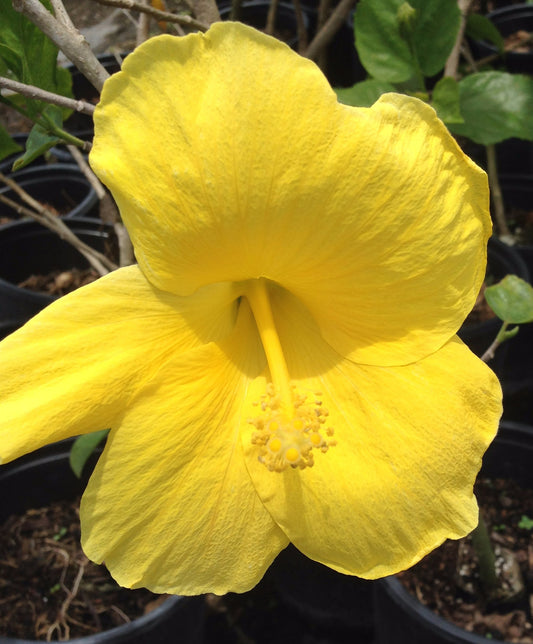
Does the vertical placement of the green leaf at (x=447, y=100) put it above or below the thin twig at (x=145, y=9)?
below

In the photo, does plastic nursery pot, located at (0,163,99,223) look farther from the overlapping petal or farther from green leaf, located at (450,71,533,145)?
the overlapping petal

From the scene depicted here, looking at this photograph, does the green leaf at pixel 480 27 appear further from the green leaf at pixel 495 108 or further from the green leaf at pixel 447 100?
the green leaf at pixel 447 100

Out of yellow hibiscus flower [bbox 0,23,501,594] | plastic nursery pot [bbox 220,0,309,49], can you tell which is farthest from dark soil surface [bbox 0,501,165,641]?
plastic nursery pot [bbox 220,0,309,49]

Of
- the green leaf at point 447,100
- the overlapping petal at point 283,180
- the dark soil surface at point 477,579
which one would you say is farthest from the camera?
the dark soil surface at point 477,579

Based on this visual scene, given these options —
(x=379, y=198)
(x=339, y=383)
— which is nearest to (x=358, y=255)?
(x=379, y=198)

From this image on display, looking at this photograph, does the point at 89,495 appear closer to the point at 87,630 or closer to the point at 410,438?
the point at 410,438

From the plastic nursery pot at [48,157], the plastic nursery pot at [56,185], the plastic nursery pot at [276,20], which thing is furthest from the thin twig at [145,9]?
the plastic nursery pot at [276,20]

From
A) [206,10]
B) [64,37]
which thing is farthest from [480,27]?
[64,37]
